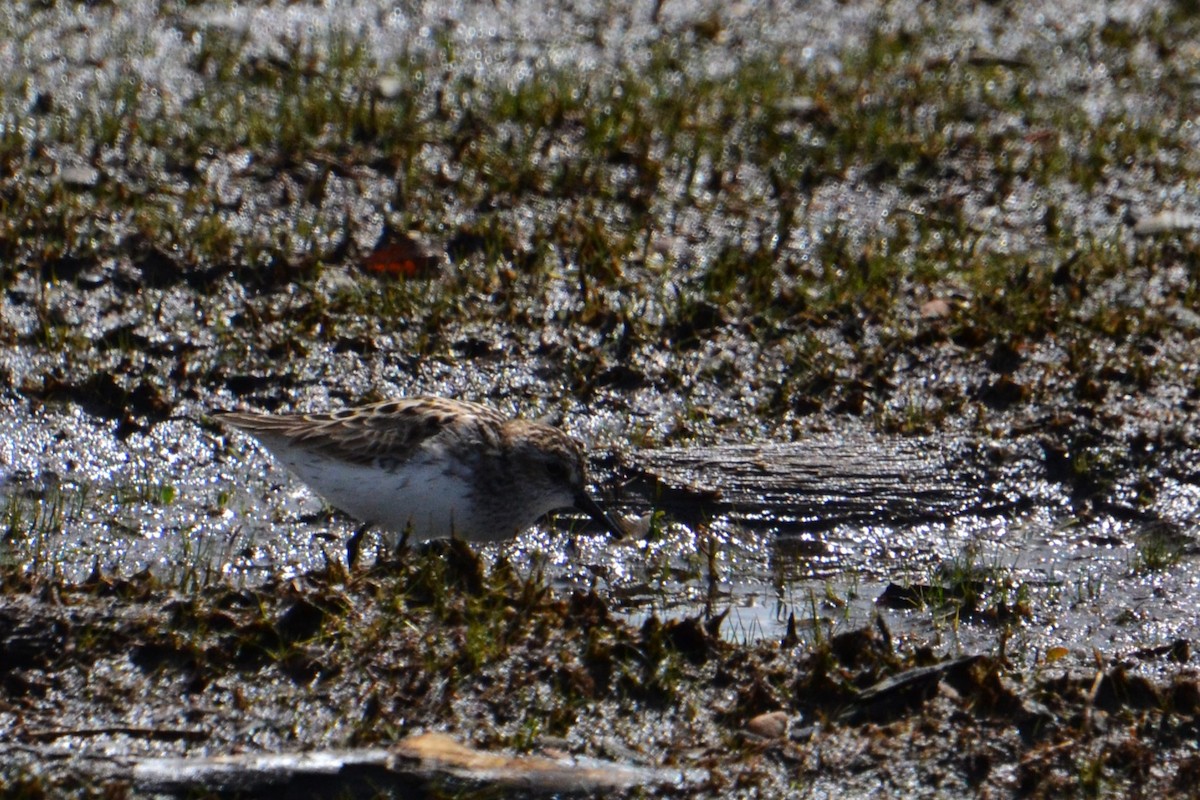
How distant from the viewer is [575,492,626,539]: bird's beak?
6.87 metres

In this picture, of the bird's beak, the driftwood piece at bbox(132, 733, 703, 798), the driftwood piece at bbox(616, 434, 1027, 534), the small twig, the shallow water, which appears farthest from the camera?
the driftwood piece at bbox(616, 434, 1027, 534)

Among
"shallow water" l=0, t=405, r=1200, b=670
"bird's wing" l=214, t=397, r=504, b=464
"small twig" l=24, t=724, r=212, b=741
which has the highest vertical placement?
"bird's wing" l=214, t=397, r=504, b=464

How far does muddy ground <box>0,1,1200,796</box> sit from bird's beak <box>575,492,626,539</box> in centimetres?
15

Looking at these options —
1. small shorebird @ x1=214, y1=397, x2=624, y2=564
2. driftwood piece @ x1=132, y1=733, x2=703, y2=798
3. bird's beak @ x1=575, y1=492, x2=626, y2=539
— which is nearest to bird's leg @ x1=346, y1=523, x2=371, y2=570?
small shorebird @ x1=214, y1=397, x2=624, y2=564

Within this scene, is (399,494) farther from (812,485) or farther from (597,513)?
(812,485)

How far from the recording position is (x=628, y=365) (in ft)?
27.4

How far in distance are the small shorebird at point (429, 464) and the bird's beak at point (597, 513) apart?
39 millimetres

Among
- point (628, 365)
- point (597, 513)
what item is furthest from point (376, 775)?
point (628, 365)

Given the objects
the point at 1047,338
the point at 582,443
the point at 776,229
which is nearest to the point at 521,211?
the point at 776,229

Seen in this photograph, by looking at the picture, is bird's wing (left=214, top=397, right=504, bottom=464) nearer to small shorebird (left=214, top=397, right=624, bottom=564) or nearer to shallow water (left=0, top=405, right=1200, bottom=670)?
small shorebird (left=214, top=397, right=624, bottom=564)

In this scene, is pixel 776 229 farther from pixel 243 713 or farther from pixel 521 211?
pixel 243 713

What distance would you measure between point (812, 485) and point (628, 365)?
4.62 ft

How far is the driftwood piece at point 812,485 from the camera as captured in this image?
7.25 m

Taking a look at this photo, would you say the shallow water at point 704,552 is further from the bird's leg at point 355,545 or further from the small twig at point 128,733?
the small twig at point 128,733
